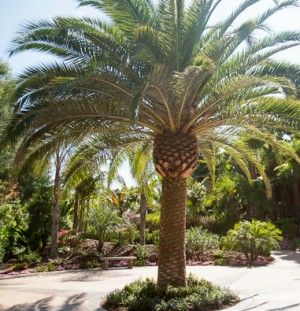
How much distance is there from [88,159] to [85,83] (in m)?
3.41

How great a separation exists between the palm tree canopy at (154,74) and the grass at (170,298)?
3708 millimetres

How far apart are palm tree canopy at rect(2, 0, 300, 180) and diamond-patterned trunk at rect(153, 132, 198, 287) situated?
1.21ft

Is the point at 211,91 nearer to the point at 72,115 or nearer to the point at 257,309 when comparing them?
the point at 72,115

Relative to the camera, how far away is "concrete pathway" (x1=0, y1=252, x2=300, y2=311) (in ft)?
30.9

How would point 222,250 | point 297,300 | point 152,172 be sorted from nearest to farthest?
1. point 297,300
2. point 152,172
3. point 222,250

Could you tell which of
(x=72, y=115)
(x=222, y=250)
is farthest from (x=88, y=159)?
(x=222, y=250)

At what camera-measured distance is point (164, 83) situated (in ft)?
28.6

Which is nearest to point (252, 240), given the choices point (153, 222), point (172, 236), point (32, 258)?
point (172, 236)

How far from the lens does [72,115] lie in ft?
31.1

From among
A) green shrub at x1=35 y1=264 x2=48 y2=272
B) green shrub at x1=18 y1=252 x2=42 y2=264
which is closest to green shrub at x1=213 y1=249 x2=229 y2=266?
green shrub at x1=35 y1=264 x2=48 y2=272

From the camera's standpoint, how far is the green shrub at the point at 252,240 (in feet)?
56.0

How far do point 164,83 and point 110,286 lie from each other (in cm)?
695

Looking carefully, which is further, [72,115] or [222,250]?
[222,250]

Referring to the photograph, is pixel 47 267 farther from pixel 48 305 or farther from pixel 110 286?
pixel 48 305
